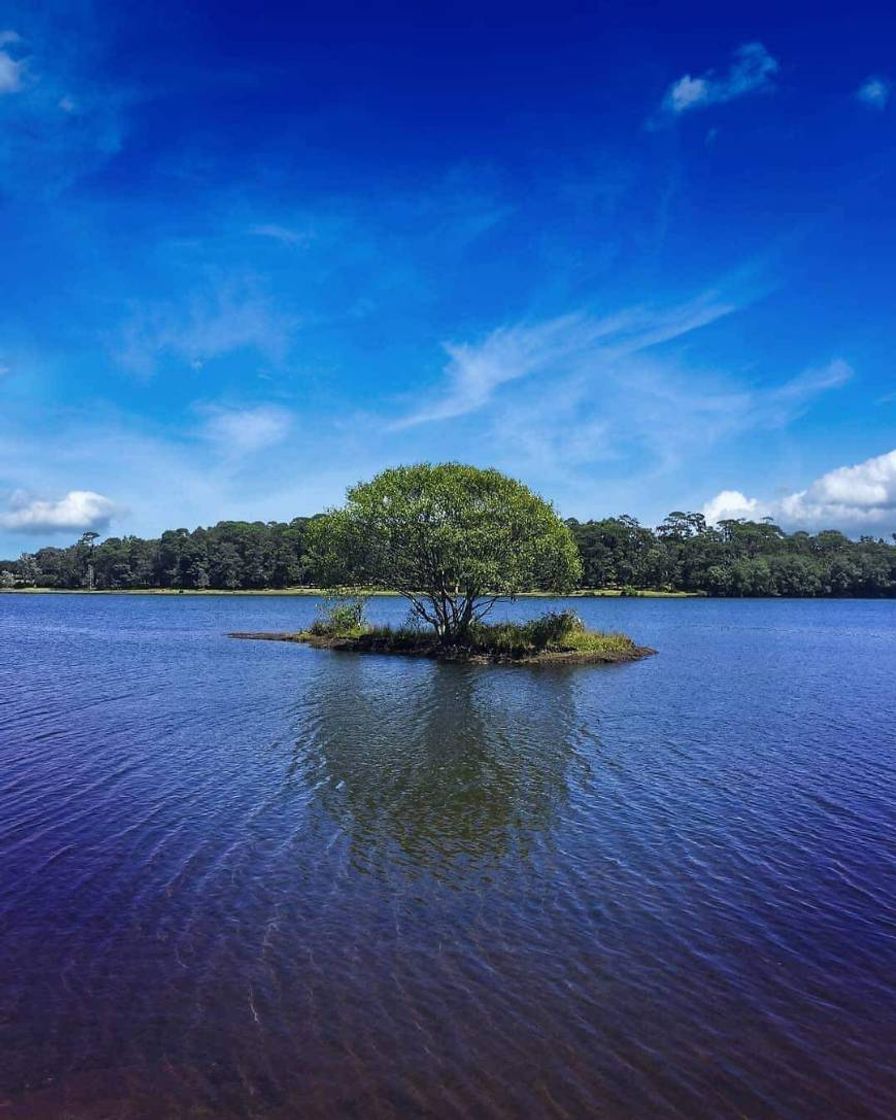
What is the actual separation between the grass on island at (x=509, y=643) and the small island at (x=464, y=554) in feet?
0.32

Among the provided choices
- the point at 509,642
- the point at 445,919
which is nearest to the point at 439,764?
the point at 445,919

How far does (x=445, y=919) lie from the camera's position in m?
14.4

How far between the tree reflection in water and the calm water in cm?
15

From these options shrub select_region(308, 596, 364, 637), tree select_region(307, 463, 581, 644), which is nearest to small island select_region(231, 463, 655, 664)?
tree select_region(307, 463, 581, 644)

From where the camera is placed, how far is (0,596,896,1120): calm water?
9.93m

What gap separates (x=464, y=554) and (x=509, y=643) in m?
8.30

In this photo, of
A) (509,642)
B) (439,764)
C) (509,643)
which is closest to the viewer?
(439,764)

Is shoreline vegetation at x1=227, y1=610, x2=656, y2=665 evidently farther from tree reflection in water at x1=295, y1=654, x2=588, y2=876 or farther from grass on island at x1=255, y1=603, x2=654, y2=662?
tree reflection in water at x1=295, y1=654, x2=588, y2=876

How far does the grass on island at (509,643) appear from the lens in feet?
196

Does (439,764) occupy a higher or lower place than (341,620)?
lower

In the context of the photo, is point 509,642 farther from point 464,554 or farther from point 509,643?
point 464,554

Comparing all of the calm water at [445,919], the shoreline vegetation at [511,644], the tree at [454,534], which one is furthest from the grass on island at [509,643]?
the calm water at [445,919]

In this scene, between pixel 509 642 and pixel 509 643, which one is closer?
pixel 509 643

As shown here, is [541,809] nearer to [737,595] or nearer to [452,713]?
[452,713]
